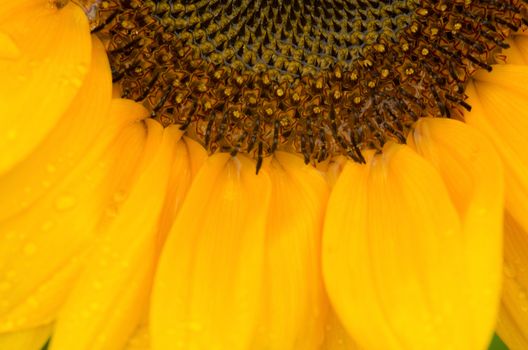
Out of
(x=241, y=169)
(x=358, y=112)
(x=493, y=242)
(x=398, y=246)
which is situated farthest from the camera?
(x=358, y=112)

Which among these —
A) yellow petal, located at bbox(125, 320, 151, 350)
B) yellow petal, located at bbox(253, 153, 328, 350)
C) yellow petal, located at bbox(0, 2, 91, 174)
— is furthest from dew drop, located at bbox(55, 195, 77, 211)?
yellow petal, located at bbox(253, 153, 328, 350)

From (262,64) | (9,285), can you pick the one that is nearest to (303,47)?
(262,64)

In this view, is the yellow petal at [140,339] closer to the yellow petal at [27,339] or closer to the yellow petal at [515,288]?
the yellow petal at [27,339]

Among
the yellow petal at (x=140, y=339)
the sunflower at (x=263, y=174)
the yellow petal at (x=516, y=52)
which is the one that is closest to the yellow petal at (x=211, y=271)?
the sunflower at (x=263, y=174)

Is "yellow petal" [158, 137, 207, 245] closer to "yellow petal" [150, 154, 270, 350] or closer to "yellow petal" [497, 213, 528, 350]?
"yellow petal" [150, 154, 270, 350]

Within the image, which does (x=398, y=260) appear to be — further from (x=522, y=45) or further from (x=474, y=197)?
(x=522, y=45)

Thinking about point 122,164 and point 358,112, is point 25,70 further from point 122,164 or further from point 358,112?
point 358,112
